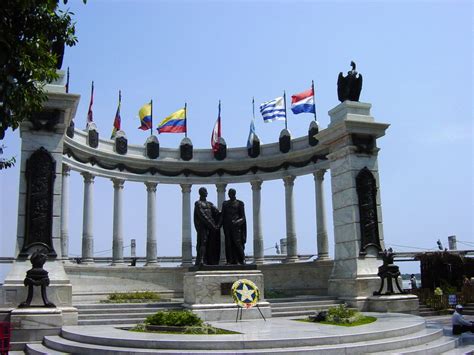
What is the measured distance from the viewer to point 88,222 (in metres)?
36.4

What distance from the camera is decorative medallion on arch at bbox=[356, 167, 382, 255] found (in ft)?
85.6

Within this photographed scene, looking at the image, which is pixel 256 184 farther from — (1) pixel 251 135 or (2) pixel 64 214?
(2) pixel 64 214

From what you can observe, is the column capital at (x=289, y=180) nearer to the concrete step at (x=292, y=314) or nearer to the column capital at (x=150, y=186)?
the column capital at (x=150, y=186)

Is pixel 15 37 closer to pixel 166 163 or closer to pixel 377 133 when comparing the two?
pixel 377 133

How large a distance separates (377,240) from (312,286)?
10.1 metres

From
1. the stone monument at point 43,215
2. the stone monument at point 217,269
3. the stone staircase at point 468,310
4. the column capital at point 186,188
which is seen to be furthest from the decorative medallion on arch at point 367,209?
the column capital at point 186,188

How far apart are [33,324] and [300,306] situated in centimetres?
1158

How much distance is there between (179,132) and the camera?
4103cm

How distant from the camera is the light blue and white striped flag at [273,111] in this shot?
39.9 m

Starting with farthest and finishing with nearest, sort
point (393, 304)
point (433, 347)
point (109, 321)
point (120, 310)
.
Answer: point (393, 304)
point (120, 310)
point (109, 321)
point (433, 347)

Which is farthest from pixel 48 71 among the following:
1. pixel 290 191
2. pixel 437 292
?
pixel 290 191

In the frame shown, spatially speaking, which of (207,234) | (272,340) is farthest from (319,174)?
(272,340)

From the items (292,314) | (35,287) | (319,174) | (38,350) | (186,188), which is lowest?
(38,350)

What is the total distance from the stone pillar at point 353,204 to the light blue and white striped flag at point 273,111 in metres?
11.8
